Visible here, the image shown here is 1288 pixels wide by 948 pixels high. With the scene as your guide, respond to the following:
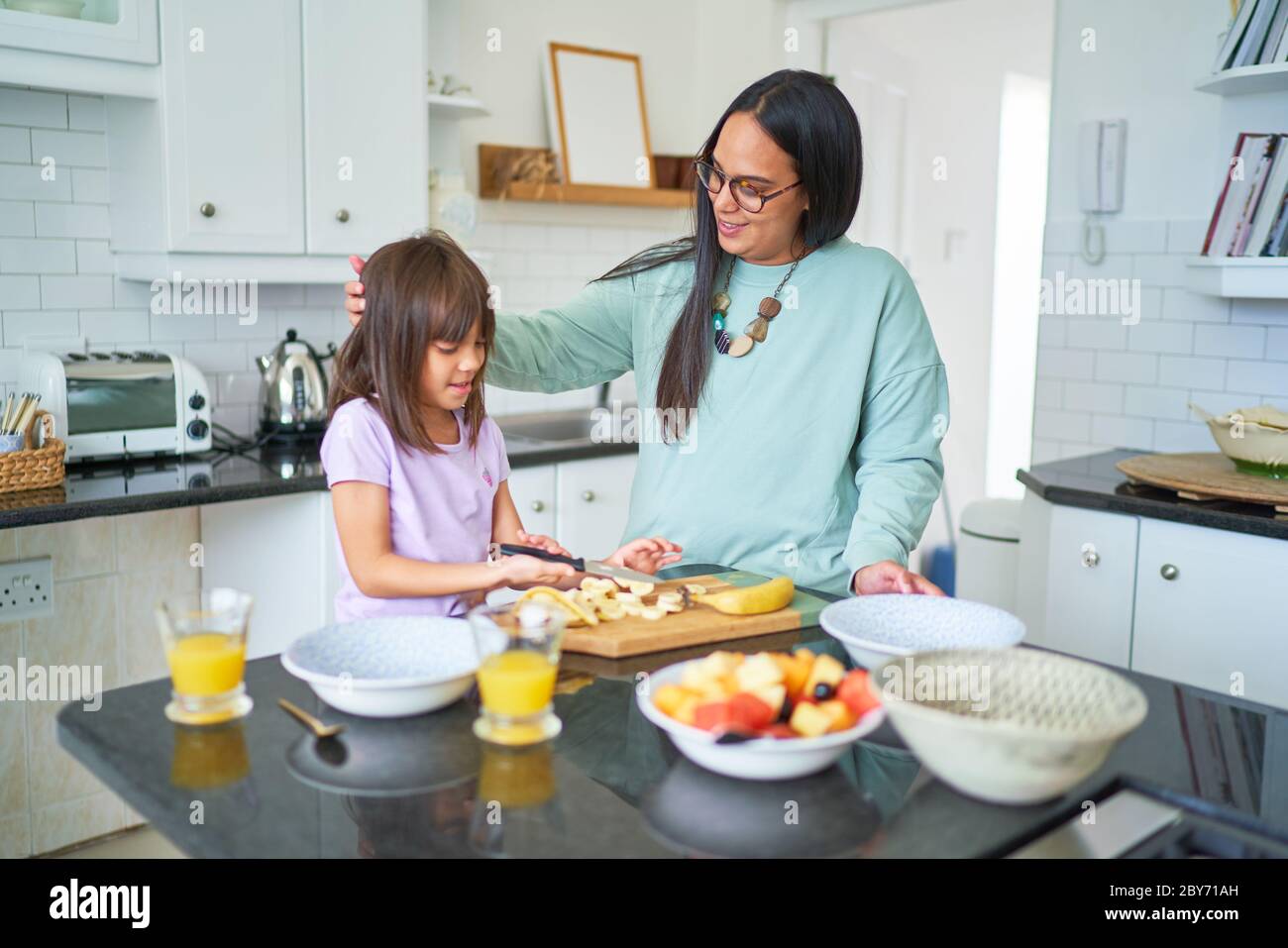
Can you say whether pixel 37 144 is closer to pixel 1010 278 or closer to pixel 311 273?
pixel 311 273

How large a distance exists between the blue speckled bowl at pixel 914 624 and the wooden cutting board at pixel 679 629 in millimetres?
107

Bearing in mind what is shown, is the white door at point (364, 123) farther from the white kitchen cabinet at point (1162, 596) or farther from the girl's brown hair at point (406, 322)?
the white kitchen cabinet at point (1162, 596)

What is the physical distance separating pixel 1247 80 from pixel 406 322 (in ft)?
7.98

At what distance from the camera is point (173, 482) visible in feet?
9.36

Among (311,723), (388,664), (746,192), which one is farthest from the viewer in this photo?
(746,192)

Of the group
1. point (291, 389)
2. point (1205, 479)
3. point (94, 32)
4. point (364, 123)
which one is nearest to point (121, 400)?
point (291, 389)

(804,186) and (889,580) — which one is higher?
(804,186)

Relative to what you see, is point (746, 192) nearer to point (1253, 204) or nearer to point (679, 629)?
point (679, 629)

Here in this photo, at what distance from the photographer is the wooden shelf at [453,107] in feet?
11.7

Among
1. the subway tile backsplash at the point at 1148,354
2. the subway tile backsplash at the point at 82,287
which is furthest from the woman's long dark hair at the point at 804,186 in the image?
the subway tile backsplash at the point at 1148,354

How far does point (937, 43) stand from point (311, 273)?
338cm

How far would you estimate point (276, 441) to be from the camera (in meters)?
3.43

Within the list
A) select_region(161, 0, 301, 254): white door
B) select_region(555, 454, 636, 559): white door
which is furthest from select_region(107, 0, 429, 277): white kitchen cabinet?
select_region(555, 454, 636, 559): white door

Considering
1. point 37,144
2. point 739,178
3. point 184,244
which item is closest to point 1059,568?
point 739,178
